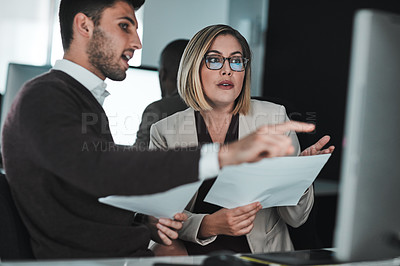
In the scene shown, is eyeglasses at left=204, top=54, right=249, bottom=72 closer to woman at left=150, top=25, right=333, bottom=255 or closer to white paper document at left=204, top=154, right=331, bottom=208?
woman at left=150, top=25, right=333, bottom=255

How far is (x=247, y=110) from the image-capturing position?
187cm

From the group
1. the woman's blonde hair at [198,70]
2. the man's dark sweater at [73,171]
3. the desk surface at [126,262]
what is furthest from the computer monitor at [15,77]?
the desk surface at [126,262]

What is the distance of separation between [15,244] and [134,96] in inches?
55.8

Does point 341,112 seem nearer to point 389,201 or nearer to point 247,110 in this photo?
point 247,110

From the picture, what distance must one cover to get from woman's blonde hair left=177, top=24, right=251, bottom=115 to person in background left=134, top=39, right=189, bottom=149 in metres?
0.48

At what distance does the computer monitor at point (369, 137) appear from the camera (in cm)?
83

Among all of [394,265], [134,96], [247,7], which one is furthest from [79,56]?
[247,7]

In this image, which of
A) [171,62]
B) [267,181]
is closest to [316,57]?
[171,62]

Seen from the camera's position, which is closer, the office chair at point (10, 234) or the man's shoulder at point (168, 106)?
the office chair at point (10, 234)

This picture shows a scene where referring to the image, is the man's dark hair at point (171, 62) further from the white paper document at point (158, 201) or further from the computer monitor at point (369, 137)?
the computer monitor at point (369, 137)

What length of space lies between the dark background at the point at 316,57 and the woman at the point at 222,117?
2.22 m

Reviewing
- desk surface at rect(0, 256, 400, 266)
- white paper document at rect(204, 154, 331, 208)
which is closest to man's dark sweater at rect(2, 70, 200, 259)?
desk surface at rect(0, 256, 400, 266)

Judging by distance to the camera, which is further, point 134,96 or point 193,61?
point 134,96

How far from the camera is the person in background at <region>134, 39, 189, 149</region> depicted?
94.7 inches
